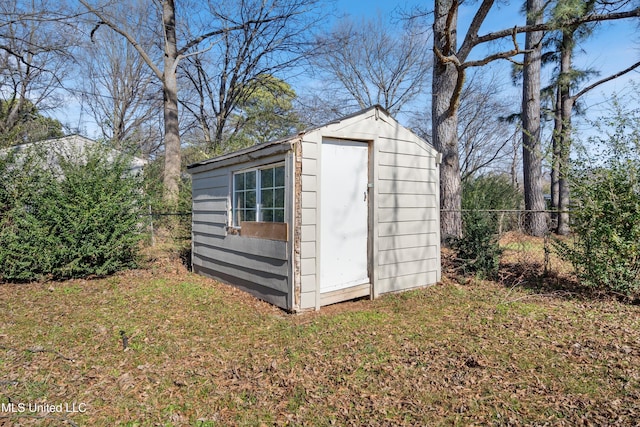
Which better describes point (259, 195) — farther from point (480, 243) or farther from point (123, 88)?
point (123, 88)

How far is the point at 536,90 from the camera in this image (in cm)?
1014

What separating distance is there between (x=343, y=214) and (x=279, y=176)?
998mm

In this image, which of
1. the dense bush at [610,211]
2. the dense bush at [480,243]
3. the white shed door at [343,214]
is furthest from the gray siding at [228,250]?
the dense bush at [610,211]

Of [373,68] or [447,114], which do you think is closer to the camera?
[447,114]

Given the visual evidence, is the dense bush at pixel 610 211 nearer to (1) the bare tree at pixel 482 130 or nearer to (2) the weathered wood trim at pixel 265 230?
(2) the weathered wood trim at pixel 265 230

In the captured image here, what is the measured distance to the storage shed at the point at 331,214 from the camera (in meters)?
4.36

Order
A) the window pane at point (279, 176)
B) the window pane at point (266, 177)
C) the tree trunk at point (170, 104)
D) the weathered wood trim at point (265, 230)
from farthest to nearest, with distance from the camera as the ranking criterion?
the tree trunk at point (170, 104) < the window pane at point (266, 177) < the window pane at point (279, 176) < the weathered wood trim at point (265, 230)

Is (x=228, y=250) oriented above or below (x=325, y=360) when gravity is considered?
above

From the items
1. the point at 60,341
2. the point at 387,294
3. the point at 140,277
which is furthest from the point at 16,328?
the point at 387,294

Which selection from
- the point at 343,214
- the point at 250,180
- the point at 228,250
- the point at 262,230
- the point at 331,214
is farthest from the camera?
the point at 228,250

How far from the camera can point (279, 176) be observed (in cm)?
464

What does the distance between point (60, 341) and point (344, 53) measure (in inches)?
670

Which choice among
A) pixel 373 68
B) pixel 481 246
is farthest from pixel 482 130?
pixel 481 246

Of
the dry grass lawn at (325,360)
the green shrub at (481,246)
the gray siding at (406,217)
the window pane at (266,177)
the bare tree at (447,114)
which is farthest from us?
the bare tree at (447,114)
